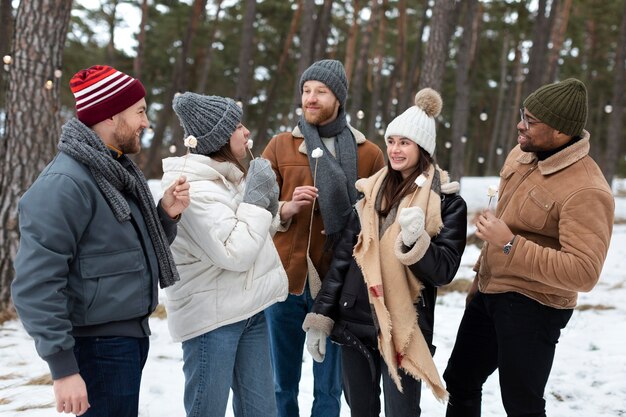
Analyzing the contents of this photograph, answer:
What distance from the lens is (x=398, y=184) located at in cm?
273

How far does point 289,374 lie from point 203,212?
1.32m

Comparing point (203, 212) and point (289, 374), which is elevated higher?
point (203, 212)

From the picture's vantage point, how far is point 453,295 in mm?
6926

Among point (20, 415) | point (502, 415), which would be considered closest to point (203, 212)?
point (20, 415)

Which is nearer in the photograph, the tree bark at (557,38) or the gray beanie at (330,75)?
the gray beanie at (330,75)

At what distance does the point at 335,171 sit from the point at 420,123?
1.94 ft

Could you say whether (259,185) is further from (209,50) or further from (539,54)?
(209,50)

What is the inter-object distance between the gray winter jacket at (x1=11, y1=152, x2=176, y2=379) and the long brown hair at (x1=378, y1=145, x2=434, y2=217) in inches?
46.4

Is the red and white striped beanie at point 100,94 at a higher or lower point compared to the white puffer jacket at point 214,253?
higher

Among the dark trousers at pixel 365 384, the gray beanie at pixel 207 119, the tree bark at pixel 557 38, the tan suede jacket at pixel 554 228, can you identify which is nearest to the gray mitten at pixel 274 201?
the gray beanie at pixel 207 119

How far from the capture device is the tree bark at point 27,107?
5.06m

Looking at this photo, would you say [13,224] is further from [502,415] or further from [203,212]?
[502,415]

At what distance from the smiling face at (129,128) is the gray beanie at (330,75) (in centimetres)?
118

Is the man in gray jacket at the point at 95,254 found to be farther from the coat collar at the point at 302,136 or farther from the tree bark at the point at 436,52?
the tree bark at the point at 436,52
